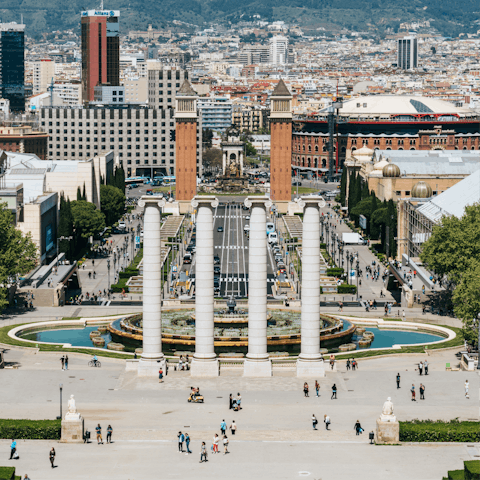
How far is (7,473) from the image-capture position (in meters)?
52.8

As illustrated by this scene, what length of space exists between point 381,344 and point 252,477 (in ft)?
127

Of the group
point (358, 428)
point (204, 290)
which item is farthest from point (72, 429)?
point (204, 290)

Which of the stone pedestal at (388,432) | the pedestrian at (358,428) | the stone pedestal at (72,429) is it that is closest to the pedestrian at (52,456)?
the stone pedestal at (72,429)

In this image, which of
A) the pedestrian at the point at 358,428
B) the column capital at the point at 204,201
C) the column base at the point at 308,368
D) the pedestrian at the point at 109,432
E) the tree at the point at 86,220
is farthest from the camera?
the tree at the point at 86,220

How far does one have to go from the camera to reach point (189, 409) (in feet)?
220

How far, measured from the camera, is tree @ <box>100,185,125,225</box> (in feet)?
577

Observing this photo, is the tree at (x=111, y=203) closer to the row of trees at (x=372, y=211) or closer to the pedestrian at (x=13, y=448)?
the row of trees at (x=372, y=211)

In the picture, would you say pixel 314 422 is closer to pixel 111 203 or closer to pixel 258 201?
pixel 258 201

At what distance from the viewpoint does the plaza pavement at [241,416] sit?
56375mm

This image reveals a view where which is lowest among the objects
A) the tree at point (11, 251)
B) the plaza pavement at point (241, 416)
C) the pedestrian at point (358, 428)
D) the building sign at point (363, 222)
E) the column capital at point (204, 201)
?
the plaza pavement at point (241, 416)

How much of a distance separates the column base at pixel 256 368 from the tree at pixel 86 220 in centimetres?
7723

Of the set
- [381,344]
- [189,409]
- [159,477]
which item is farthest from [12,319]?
[159,477]

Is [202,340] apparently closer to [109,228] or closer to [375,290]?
[375,290]

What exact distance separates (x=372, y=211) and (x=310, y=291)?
9320 centimetres
